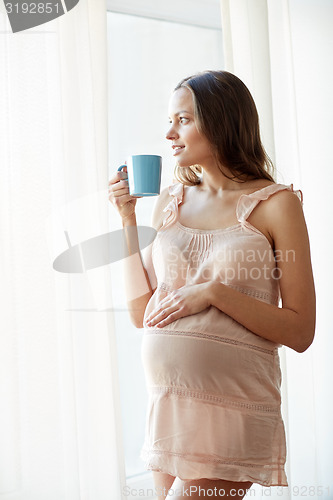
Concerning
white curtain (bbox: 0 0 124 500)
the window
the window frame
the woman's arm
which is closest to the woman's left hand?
the woman's arm

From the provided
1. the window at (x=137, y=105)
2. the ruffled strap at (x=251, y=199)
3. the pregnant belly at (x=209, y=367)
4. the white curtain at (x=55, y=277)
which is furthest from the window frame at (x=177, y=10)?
the pregnant belly at (x=209, y=367)

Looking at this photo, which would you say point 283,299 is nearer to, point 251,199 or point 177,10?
point 251,199

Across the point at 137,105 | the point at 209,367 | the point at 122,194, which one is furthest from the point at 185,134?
the point at 137,105

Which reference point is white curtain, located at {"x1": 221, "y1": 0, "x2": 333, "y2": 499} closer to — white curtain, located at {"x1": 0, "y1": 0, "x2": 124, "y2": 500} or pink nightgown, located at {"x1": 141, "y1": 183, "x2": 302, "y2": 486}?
white curtain, located at {"x1": 0, "y1": 0, "x2": 124, "y2": 500}

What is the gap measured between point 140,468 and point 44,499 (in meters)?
0.62

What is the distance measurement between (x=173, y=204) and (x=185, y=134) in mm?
175

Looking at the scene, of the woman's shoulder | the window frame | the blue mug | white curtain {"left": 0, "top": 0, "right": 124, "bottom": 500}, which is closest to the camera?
the blue mug

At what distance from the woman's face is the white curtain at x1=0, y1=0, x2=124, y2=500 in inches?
17.6

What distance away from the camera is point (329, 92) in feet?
8.05

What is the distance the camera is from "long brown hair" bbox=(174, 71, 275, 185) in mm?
1404

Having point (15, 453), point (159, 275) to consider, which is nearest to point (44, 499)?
point (15, 453)

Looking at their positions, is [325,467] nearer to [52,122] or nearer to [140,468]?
[140,468]

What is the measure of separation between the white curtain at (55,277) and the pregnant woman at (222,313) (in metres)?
0.37

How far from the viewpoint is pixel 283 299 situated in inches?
52.1
